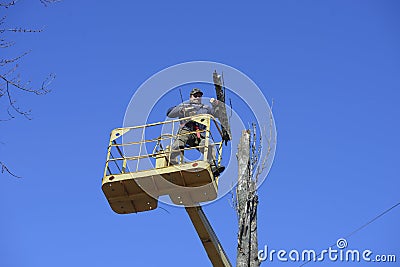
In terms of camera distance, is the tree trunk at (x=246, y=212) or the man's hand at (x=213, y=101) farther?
the man's hand at (x=213, y=101)

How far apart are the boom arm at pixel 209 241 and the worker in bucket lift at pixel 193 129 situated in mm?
1022

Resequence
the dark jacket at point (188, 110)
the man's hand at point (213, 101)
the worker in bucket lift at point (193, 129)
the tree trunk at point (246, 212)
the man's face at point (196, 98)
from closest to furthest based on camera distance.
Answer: the tree trunk at point (246, 212) → the worker in bucket lift at point (193, 129) → the man's hand at point (213, 101) → the dark jacket at point (188, 110) → the man's face at point (196, 98)

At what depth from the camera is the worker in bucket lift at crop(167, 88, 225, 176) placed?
10008 mm

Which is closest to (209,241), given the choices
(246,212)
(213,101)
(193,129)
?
(193,129)

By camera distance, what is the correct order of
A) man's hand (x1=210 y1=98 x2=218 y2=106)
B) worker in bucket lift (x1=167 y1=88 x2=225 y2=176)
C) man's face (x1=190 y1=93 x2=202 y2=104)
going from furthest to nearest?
man's face (x1=190 y1=93 x2=202 y2=104) → man's hand (x1=210 y1=98 x2=218 y2=106) → worker in bucket lift (x1=167 y1=88 x2=225 y2=176)

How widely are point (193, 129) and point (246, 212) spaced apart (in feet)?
7.24

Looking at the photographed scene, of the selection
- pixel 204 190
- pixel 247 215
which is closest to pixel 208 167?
pixel 204 190

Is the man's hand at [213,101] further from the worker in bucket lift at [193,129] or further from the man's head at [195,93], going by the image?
the man's head at [195,93]

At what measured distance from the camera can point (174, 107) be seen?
1082 cm

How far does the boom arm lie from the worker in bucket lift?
102 cm

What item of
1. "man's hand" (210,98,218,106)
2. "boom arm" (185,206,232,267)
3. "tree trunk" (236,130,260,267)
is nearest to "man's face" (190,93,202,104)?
"man's hand" (210,98,218,106)

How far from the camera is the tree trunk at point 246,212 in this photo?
8.50 m

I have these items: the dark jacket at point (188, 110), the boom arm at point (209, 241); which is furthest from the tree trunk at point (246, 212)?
the boom arm at point (209, 241)

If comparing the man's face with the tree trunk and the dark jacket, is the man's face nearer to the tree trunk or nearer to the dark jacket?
the dark jacket
